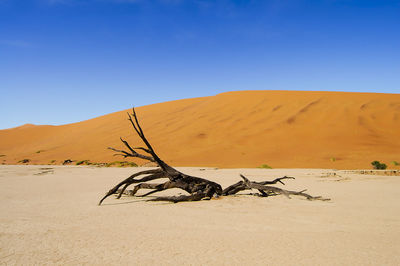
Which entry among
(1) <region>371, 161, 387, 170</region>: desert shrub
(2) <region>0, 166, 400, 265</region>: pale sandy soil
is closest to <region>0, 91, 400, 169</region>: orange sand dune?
(1) <region>371, 161, 387, 170</region>: desert shrub

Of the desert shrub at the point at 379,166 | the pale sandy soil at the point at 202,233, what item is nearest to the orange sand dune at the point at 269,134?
the desert shrub at the point at 379,166

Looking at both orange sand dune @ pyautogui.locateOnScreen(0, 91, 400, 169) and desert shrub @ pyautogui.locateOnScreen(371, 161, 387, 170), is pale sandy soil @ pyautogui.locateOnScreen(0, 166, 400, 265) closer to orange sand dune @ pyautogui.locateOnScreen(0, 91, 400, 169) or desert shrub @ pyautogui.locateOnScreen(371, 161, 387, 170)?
desert shrub @ pyautogui.locateOnScreen(371, 161, 387, 170)

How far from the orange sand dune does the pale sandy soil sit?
490 inches

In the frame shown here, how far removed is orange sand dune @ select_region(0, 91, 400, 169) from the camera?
19.4m

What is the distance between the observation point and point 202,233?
11.3 feet

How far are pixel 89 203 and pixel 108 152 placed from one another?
21748 millimetres

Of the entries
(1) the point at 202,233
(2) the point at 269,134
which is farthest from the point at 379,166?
(1) the point at 202,233

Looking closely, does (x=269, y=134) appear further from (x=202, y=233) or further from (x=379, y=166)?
(x=202, y=233)

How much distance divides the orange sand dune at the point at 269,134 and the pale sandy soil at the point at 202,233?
12457 millimetres

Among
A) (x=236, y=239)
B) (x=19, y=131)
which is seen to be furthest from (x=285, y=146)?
(x=19, y=131)

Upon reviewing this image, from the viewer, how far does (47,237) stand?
3273 mm

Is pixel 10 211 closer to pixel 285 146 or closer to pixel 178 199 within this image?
pixel 178 199

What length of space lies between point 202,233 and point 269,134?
74.7 ft

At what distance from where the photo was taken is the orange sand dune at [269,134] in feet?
63.5
